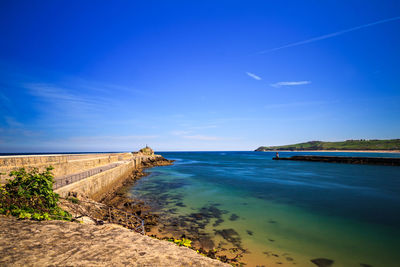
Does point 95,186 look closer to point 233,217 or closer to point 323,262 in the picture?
point 233,217

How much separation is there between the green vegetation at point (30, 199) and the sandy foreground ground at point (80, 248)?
0.45 m

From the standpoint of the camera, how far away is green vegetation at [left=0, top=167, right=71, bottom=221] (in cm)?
522

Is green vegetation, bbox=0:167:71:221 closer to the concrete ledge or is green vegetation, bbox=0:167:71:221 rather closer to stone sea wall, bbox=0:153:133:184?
stone sea wall, bbox=0:153:133:184

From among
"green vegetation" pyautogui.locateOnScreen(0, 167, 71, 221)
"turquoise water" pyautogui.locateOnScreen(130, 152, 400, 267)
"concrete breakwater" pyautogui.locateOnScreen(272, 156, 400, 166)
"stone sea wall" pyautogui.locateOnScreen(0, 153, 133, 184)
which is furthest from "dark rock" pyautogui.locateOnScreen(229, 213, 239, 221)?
"concrete breakwater" pyautogui.locateOnScreen(272, 156, 400, 166)

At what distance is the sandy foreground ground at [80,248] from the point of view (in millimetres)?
3322

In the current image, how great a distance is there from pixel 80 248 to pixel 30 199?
12.8 ft

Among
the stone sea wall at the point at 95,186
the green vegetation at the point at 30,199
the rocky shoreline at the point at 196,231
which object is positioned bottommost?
the rocky shoreline at the point at 196,231

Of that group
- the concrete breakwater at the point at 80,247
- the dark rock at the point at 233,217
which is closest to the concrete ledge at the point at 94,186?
the concrete breakwater at the point at 80,247

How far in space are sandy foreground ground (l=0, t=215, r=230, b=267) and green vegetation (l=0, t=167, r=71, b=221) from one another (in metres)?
0.45

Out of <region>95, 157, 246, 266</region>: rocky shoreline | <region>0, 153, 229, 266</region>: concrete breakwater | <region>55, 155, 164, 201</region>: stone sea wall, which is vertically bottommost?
<region>95, 157, 246, 266</region>: rocky shoreline

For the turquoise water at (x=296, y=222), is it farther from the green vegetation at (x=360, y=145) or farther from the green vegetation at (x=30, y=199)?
the green vegetation at (x=360, y=145)

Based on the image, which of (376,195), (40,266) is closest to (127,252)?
(40,266)

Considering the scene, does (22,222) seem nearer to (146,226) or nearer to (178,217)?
(146,226)

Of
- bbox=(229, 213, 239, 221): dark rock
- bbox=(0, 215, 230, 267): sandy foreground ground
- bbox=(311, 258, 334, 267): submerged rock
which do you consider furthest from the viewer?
bbox=(229, 213, 239, 221): dark rock
